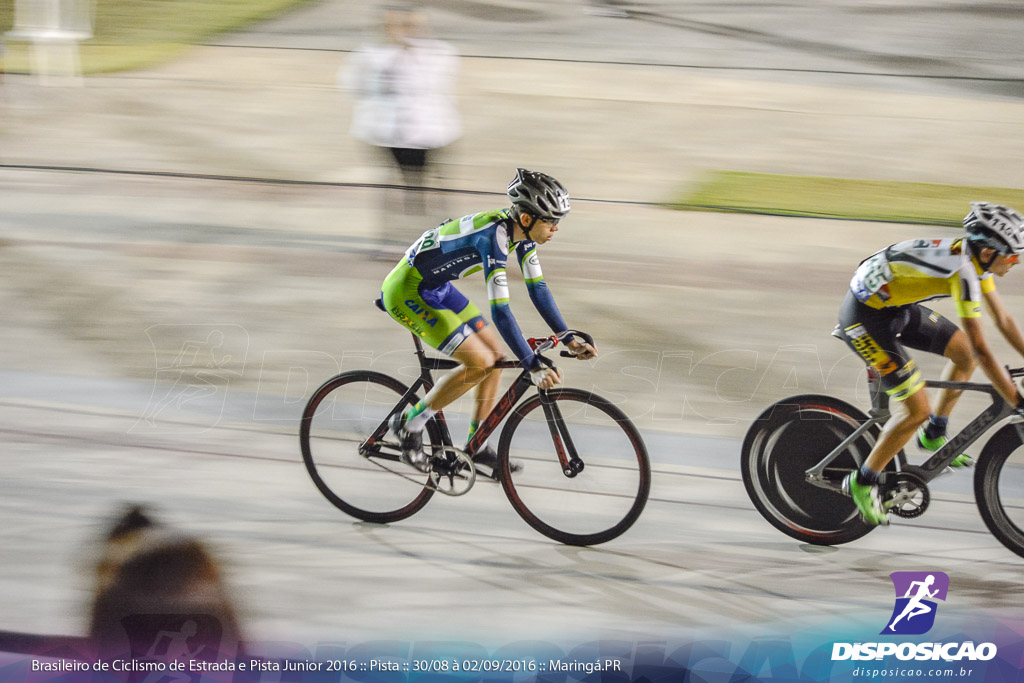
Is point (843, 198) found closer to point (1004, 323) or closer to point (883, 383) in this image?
point (883, 383)

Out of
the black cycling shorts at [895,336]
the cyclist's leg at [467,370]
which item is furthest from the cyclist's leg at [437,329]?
the black cycling shorts at [895,336]

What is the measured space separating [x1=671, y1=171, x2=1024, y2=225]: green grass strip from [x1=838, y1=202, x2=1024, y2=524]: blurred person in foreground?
12.5 ft

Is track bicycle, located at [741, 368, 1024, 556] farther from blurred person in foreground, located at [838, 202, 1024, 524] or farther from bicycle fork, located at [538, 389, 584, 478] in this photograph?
bicycle fork, located at [538, 389, 584, 478]

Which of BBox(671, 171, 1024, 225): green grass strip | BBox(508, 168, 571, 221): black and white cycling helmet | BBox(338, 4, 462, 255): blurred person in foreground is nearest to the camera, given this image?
BBox(508, 168, 571, 221): black and white cycling helmet

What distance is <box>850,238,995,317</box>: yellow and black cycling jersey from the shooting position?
3579 millimetres

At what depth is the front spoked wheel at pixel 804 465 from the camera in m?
4.05

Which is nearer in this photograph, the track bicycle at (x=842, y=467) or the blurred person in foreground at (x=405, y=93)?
the track bicycle at (x=842, y=467)

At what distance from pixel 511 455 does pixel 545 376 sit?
2.14ft

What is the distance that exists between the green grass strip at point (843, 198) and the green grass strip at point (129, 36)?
18.7 feet

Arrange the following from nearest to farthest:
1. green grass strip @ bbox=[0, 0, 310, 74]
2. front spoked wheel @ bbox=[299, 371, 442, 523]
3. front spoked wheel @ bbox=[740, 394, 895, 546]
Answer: front spoked wheel @ bbox=[740, 394, 895, 546], front spoked wheel @ bbox=[299, 371, 442, 523], green grass strip @ bbox=[0, 0, 310, 74]

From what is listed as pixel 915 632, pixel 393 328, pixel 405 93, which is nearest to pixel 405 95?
pixel 405 93

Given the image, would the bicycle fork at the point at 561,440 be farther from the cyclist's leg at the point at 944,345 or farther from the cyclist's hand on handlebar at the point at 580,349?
the cyclist's leg at the point at 944,345

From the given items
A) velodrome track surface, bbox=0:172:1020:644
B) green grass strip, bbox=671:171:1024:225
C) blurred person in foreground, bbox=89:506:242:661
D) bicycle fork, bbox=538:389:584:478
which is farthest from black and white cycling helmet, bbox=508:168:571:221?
green grass strip, bbox=671:171:1024:225

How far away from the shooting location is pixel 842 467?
13.4ft
